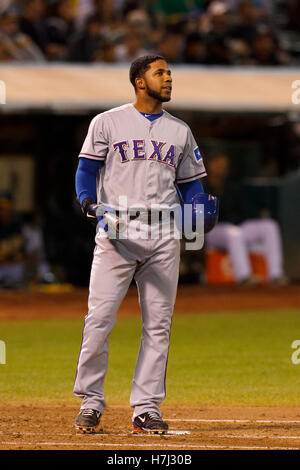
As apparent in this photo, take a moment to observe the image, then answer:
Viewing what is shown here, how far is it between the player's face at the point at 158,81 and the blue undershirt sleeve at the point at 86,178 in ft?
1.58

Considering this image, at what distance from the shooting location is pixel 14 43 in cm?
1421

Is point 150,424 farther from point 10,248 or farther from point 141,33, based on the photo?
point 141,33

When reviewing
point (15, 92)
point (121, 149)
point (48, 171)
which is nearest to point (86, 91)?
point (15, 92)

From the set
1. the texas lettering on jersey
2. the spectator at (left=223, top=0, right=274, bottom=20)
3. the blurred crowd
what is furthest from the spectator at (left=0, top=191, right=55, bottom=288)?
the texas lettering on jersey

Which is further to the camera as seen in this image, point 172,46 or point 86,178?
point 172,46

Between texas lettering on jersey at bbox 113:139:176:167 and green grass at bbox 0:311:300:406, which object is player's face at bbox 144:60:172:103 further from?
green grass at bbox 0:311:300:406

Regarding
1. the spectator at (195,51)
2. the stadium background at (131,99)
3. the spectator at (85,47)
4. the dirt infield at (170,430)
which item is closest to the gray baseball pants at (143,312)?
the dirt infield at (170,430)

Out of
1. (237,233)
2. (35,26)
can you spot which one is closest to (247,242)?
(237,233)

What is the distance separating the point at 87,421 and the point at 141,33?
10.4 metres

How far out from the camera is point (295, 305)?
12578 mm

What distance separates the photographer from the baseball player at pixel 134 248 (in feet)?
17.4

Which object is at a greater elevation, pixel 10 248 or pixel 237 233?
pixel 237 233

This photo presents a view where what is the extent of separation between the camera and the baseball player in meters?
5.30

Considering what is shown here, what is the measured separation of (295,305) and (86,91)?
3931 millimetres
